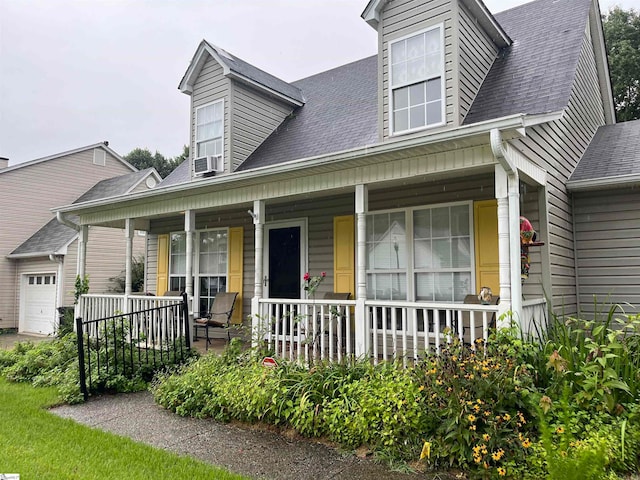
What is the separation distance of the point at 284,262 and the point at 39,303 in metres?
9.40

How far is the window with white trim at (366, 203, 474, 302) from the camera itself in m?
6.03

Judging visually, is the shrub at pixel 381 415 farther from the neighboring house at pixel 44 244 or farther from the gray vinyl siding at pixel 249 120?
the neighboring house at pixel 44 244

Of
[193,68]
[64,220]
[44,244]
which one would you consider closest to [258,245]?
[193,68]

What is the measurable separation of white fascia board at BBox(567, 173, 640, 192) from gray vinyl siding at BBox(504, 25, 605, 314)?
16cm

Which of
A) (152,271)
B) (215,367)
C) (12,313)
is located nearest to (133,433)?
(215,367)

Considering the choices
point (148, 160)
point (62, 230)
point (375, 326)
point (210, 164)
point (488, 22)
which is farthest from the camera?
point (148, 160)

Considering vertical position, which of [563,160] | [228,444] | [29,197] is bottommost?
[228,444]

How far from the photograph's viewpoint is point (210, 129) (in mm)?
8641

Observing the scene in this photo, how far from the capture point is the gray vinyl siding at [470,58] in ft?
20.0

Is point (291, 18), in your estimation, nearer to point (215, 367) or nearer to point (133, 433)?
point (215, 367)

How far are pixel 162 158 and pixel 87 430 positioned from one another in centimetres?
3108

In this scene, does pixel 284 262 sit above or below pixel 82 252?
below

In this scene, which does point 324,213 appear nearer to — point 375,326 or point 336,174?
point 336,174

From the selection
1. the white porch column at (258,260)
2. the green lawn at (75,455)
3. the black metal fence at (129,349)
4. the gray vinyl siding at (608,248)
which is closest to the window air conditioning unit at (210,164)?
the white porch column at (258,260)
